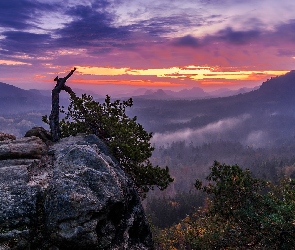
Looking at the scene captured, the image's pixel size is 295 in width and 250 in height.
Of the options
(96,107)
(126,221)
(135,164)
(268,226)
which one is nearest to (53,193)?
(126,221)

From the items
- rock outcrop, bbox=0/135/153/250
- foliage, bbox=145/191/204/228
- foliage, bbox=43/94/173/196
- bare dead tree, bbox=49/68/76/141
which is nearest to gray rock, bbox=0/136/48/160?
rock outcrop, bbox=0/135/153/250

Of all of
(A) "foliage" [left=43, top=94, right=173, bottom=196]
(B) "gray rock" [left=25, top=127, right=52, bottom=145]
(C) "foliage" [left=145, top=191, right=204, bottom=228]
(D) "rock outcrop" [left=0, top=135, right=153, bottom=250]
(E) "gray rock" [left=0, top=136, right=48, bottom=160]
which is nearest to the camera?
(D) "rock outcrop" [left=0, top=135, right=153, bottom=250]

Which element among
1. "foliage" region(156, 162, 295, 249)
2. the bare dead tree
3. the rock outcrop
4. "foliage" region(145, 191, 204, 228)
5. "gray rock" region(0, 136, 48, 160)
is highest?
the bare dead tree

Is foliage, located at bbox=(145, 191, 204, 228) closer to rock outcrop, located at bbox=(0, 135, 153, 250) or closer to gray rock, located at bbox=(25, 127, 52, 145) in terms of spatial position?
gray rock, located at bbox=(25, 127, 52, 145)

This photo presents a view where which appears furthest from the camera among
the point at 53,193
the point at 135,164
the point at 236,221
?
the point at 135,164

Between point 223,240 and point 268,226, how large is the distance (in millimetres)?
4616

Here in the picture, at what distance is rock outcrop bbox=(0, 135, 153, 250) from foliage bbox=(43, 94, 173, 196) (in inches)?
179

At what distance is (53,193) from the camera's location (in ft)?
41.5

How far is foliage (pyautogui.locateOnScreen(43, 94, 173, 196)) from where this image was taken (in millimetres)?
21422

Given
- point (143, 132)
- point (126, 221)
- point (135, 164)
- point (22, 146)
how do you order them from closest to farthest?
point (126, 221), point (22, 146), point (135, 164), point (143, 132)

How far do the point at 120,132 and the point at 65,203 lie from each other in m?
9.64

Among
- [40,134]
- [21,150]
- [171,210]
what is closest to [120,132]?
[40,134]

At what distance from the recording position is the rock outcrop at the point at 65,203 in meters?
11.9

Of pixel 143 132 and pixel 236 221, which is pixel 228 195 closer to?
pixel 236 221
